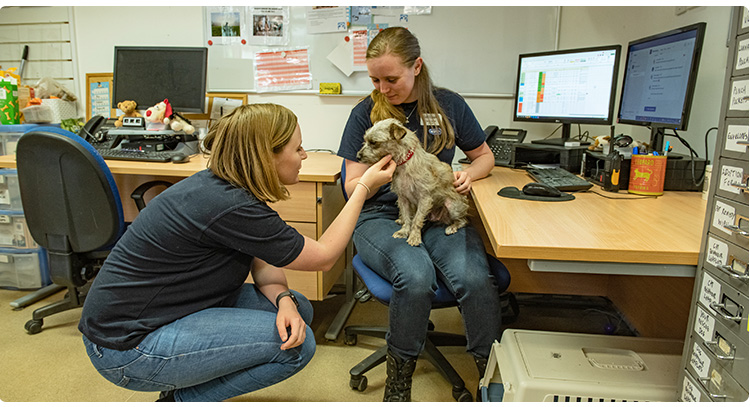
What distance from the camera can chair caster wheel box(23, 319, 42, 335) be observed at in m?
2.12

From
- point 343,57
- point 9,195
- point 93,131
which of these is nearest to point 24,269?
point 9,195

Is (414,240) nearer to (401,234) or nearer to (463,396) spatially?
(401,234)

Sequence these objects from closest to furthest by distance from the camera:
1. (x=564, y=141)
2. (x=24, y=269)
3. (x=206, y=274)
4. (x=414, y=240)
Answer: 1. (x=206, y=274)
2. (x=414, y=240)
3. (x=564, y=141)
4. (x=24, y=269)

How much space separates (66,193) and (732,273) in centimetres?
213

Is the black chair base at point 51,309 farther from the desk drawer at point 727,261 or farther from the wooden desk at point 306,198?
the desk drawer at point 727,261

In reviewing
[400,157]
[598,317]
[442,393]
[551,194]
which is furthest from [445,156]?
[598,317]

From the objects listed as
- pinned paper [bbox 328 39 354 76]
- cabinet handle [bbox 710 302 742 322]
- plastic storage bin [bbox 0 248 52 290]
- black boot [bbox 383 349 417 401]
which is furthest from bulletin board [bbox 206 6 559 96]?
cabinet handle [bbox 710 302 742 322]

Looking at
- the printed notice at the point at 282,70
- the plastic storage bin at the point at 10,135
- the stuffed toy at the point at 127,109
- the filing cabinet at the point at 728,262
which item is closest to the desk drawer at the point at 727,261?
the filing cabinet at the point at 728,262

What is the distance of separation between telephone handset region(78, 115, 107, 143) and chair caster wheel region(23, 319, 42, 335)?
924 millimetres

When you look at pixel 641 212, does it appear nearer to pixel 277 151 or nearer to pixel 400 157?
pixel 400 157

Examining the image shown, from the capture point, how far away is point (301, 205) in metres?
2.00

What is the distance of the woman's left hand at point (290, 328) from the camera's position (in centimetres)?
118

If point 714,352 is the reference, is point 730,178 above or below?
above

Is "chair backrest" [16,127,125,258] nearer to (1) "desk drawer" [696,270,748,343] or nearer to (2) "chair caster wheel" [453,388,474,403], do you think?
(2) "chair caster wheel" [453,388,474,403]
